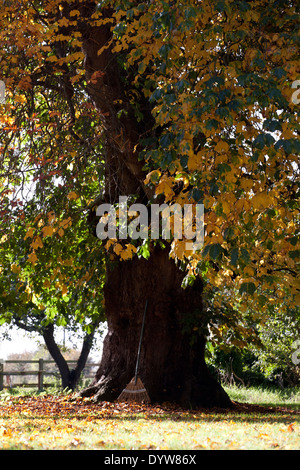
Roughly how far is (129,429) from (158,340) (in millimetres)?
3299

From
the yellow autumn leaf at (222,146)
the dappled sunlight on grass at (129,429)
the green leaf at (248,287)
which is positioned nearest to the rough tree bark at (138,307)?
the dappled sunlight on grass at (129,429)

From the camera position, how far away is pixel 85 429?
536 cm

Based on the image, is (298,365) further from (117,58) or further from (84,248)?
(117,58)

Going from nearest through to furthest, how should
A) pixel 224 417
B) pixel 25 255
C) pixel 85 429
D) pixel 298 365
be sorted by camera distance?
pixel 85 429 → pixel 224 417 → pixel 25 255 → pixel 298 365

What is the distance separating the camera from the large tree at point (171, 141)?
5.71 metres

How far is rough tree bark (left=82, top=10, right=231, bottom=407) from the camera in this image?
27.1ft

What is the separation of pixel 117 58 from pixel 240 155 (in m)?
2.84

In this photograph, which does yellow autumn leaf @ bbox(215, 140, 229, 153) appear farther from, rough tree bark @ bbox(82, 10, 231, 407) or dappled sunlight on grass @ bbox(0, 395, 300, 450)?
dappled sunlight on grass @ bbox(0, 395, 300, 450)

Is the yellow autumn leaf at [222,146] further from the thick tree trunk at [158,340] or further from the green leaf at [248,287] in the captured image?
the thick tree trunk at [158,340]

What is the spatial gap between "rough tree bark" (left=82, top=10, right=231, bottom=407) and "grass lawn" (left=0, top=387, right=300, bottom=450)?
483 mm

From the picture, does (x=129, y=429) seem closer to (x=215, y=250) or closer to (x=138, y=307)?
(x=215, y=250)

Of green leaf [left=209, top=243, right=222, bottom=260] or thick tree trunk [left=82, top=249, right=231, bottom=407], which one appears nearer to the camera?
green leaf [left=209, top=243, right=222, bottom=260]

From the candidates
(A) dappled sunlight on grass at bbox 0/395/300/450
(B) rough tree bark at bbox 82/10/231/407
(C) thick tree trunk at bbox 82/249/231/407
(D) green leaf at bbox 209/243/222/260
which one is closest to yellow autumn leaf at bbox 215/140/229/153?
(D) green leaf at bbox 209/243/222/260
